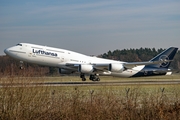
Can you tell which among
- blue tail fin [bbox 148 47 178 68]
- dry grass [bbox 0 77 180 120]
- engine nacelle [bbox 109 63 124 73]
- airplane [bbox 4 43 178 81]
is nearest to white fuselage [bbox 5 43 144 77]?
airplane [bbox 4 43 178 81]

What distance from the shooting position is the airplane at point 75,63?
4575 cm

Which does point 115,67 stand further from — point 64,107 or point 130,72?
point 64,107

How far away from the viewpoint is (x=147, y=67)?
5350cm

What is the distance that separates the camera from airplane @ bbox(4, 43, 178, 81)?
150ft

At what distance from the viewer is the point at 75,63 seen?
160 feet

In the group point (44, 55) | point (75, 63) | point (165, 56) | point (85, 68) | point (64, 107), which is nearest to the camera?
point (64, 107)

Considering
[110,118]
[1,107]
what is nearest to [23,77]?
[1,107]

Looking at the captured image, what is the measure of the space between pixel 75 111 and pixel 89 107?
1.90ft

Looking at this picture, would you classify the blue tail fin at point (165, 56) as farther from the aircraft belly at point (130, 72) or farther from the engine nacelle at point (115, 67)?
the engine nacelle at point (115, 67)

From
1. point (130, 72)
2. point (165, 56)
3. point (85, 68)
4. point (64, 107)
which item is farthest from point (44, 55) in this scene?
point (64, 107)

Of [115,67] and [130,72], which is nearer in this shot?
[115,67]

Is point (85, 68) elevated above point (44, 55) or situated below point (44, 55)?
below

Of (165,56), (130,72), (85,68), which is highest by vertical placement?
(165,56)

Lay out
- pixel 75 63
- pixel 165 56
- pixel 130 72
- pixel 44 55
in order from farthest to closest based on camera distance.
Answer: pixel 165 56 → pixel 130 72 → pixel 75 63 → pixel 44 55
